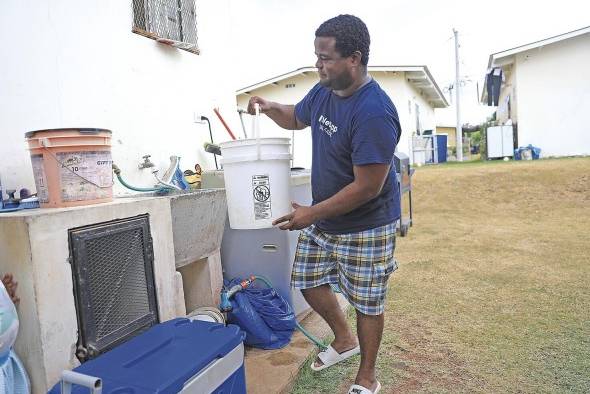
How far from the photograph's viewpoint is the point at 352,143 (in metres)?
1.75

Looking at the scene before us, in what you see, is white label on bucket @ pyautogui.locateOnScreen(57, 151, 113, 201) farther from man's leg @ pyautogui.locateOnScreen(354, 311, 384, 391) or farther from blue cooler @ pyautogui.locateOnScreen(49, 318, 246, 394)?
man's leg @ pyautogui.locateOnScreen(354, 311, 384, 391)

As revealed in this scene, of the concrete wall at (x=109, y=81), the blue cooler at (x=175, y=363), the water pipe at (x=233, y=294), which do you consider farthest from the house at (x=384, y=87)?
the blue cooler at (x=175, y=363)

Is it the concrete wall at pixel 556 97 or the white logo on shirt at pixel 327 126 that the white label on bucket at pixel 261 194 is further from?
the concrete wall at pixel 556 97

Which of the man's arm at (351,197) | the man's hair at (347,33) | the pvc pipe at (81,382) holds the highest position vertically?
the man's hair at (347,33)

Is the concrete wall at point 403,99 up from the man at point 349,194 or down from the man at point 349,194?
up

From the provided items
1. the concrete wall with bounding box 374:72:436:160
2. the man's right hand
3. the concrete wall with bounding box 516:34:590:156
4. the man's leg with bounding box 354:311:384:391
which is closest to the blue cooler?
the man's leg with bounding box 354:311:384:391

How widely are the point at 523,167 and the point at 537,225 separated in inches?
129

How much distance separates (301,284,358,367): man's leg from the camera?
216 cm

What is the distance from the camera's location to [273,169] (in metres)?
1.94

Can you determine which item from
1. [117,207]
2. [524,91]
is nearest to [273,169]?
[117,207]

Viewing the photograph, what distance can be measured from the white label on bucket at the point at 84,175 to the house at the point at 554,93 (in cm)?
1269

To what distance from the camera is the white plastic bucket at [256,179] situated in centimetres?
190

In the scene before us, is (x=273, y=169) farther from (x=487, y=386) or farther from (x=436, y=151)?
(x=436, y=151)

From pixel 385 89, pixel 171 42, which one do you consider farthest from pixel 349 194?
pixel 385 89
